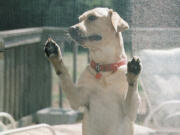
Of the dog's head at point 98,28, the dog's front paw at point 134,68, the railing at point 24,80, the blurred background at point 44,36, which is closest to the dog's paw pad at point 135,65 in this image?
the dog's front paw at point 134,68

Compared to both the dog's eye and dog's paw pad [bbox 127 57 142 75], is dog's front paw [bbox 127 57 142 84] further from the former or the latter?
the dog's eye

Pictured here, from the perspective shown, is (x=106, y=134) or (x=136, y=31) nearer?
(x=106, y=134)

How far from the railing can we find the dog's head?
76 centimetres

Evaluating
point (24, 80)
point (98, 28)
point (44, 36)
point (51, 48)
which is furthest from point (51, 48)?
point (24, 80)

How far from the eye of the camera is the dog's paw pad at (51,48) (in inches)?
41.6

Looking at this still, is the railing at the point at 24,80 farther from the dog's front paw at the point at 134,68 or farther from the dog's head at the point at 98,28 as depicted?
the dog's front paw at the point at 134,68

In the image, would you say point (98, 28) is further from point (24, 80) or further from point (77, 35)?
point (24, 80)

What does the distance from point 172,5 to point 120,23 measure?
1.09 feet

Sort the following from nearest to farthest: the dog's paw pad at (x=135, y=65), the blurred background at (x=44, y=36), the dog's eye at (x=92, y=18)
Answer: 1. the dog's paw pad at (x=135, y=65)
2. the dog's eye at (x=92, y=18)
3. the blurred background at (x=44, y=36)

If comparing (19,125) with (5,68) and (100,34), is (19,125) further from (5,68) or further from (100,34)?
(100,34)

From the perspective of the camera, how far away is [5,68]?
1963 mm

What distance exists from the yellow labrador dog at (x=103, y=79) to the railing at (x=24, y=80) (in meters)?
0.72

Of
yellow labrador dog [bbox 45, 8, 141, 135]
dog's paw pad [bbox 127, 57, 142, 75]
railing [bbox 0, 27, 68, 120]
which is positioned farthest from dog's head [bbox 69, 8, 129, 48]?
railing [bbox 0, 27, 68, 120]

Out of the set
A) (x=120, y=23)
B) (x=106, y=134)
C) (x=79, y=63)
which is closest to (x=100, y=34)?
(x=120, y=23)
